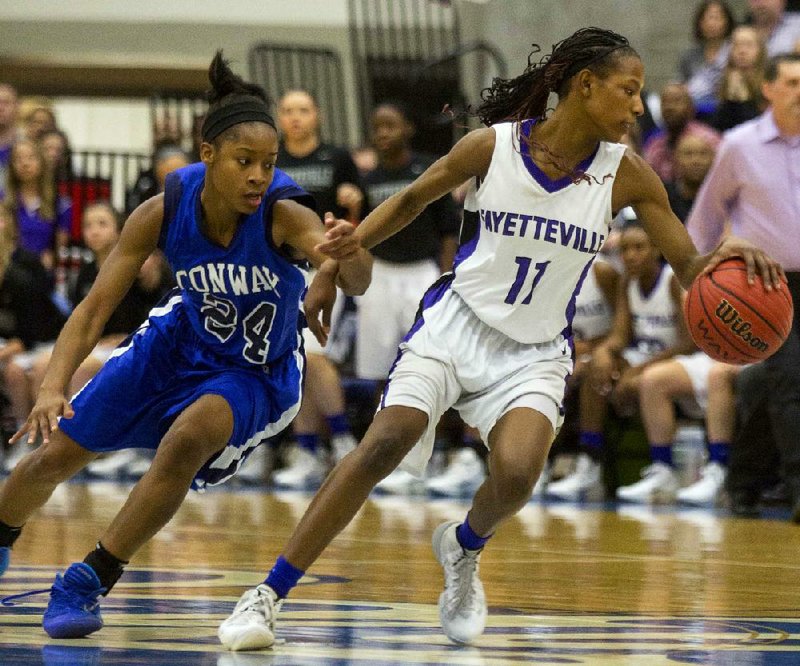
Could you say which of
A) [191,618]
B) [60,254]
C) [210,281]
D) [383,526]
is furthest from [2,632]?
[60,254]

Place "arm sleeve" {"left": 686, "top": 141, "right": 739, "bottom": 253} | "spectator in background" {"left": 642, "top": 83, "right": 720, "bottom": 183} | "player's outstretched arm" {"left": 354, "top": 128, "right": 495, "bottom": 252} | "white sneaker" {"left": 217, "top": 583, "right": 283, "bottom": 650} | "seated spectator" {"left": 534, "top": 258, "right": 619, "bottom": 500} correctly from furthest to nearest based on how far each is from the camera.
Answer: "spectator in background" {"left": 642, "top": 83, "right": 720, "bottom": 183}
"seated spectator" {"left": 534, "top": 258, "right": 619, "bottom": 500}
"arm sleeve" {"left": 686, "top": 141, "right": 739, "bottom": 253}
"player's outstretched arm" {"left": 354, "top": 128, "right": 495, "bottom": 252}
"white sneaker" {"left": 217, "top": 583, "right": 283, "bottom": 650}

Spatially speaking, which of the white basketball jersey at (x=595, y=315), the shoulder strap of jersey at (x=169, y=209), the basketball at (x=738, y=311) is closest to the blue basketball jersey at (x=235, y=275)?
the shoulder strap of jersey at (x=169, y=209)

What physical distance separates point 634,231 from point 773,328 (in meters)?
4.48

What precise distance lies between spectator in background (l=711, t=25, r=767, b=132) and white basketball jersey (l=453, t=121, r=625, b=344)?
204 inches

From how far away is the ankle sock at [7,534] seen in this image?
3969mm

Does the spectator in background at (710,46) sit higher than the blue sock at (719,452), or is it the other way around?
the spectator in background at (710,46)

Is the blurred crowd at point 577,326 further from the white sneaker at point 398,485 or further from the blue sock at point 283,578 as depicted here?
the blue sock at point 283,578

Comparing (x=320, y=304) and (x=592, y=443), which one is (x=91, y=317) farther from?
(x=592, y=443)

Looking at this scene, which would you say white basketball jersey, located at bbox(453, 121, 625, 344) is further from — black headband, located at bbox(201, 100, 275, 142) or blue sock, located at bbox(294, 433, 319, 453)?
blue sock, located at bbox(294, 433, 319, 453)

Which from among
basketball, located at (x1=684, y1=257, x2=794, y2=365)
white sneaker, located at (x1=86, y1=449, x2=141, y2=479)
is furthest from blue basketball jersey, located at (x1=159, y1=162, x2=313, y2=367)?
white sneaker, located at (x1=86, y1=449, x2=141, y2=479)

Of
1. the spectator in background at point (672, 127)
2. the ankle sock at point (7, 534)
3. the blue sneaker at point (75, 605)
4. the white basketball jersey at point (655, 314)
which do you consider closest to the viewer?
the blue sneaker at point (75, 605)

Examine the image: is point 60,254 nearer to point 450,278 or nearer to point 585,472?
point 585,472

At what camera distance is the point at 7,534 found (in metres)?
3.98

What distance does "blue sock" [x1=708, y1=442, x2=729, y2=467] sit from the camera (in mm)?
7703
